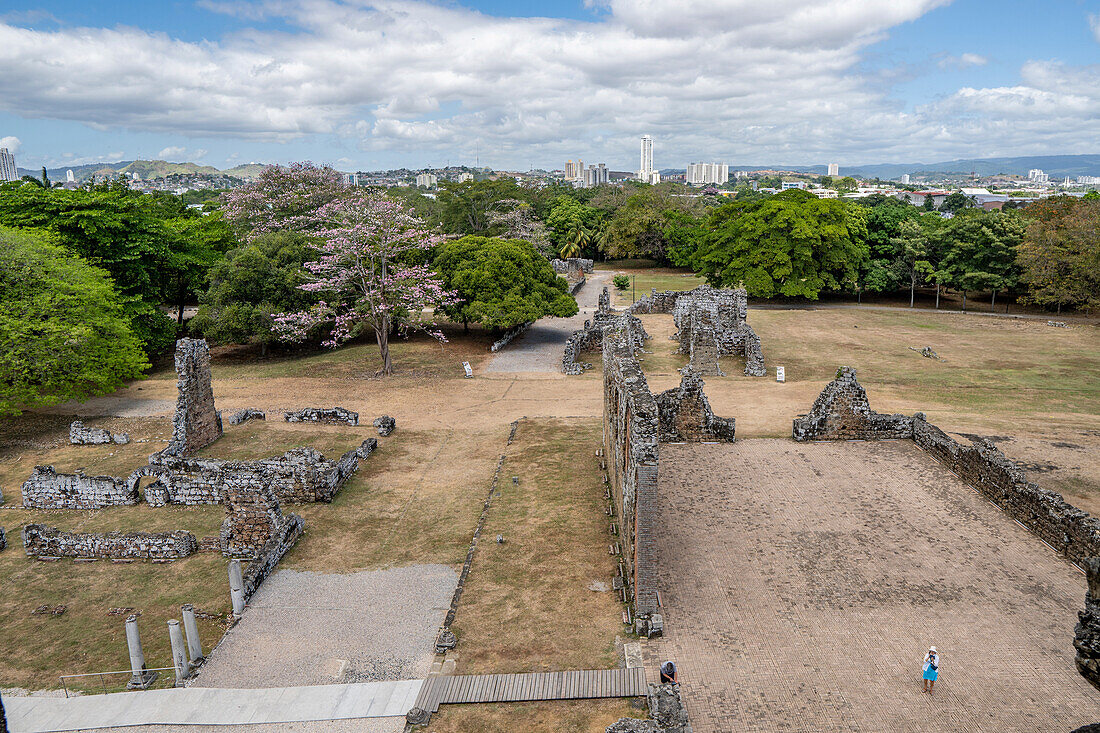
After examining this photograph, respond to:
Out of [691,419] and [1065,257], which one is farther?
[1065,257]

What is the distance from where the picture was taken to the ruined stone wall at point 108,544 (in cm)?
1445

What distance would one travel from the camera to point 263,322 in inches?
1239

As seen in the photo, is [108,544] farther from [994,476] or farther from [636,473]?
[994,476]

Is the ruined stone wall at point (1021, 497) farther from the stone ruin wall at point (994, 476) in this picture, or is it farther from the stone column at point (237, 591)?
the stone column at point (237, 591)

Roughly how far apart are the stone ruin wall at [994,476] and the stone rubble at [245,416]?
18187 mm

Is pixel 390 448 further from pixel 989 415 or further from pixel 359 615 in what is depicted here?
pixel 989 415

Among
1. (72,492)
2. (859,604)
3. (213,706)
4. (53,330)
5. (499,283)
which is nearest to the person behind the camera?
(213,706)

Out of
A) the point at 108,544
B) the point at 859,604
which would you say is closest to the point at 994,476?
the point at 859,604

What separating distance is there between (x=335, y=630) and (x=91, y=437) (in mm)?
14767

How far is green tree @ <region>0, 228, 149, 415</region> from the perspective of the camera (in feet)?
72.7

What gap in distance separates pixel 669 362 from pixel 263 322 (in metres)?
19.1

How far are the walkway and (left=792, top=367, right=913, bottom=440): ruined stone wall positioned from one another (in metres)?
14.7

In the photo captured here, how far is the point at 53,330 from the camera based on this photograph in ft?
74.2

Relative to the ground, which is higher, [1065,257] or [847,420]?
[1065,257]
